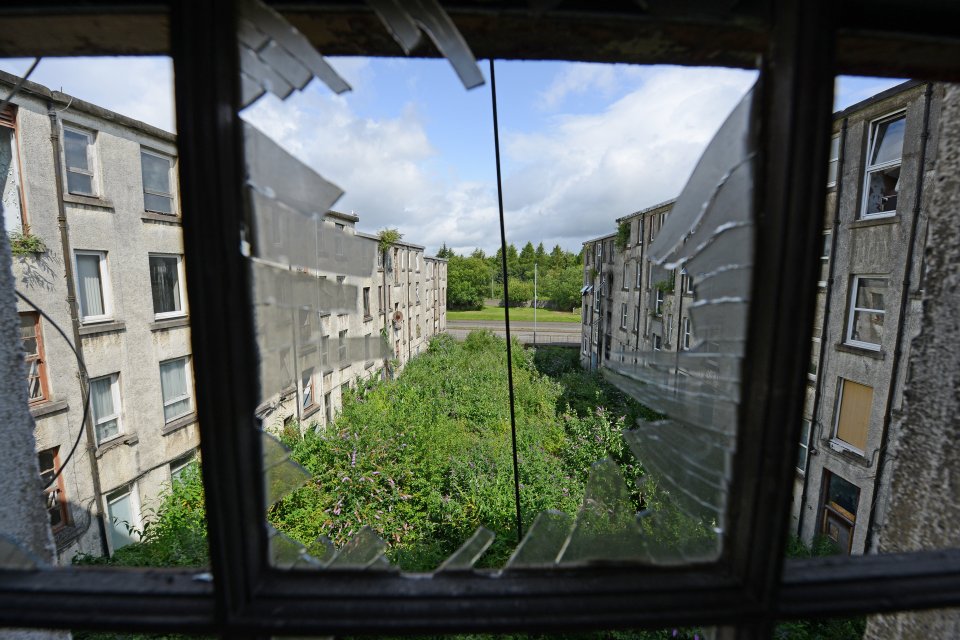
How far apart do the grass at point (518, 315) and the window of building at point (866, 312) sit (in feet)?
126

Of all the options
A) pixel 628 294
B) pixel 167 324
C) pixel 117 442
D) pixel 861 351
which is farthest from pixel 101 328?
pixel 628 294

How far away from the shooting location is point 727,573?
874 millimetres

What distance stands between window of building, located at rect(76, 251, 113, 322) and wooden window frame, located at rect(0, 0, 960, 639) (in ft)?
31.9

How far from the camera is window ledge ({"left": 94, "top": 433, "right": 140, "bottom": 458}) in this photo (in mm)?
8570

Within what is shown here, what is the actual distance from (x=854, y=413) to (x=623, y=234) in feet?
41.7

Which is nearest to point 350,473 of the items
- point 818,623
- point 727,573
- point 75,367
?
point 75,367

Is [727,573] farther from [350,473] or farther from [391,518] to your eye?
[350,473]

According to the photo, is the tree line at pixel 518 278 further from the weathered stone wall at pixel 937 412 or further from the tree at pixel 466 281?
the weathered stone wall at pixel 937 412

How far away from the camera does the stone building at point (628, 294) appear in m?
14.9

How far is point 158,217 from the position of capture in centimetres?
933

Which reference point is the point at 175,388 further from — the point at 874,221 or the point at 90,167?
the point at 874,221

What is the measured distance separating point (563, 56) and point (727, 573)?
1.14m

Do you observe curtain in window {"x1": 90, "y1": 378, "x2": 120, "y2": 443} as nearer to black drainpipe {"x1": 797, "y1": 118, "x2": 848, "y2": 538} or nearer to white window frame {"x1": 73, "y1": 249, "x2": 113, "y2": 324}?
white window frame {"x1": 73, "y1": 249, "x2": 113, "y2": 324}

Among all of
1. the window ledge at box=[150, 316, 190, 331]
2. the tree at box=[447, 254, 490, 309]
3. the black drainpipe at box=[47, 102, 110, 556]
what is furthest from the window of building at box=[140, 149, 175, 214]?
the tree at box=[447, 254, 490, 309]
